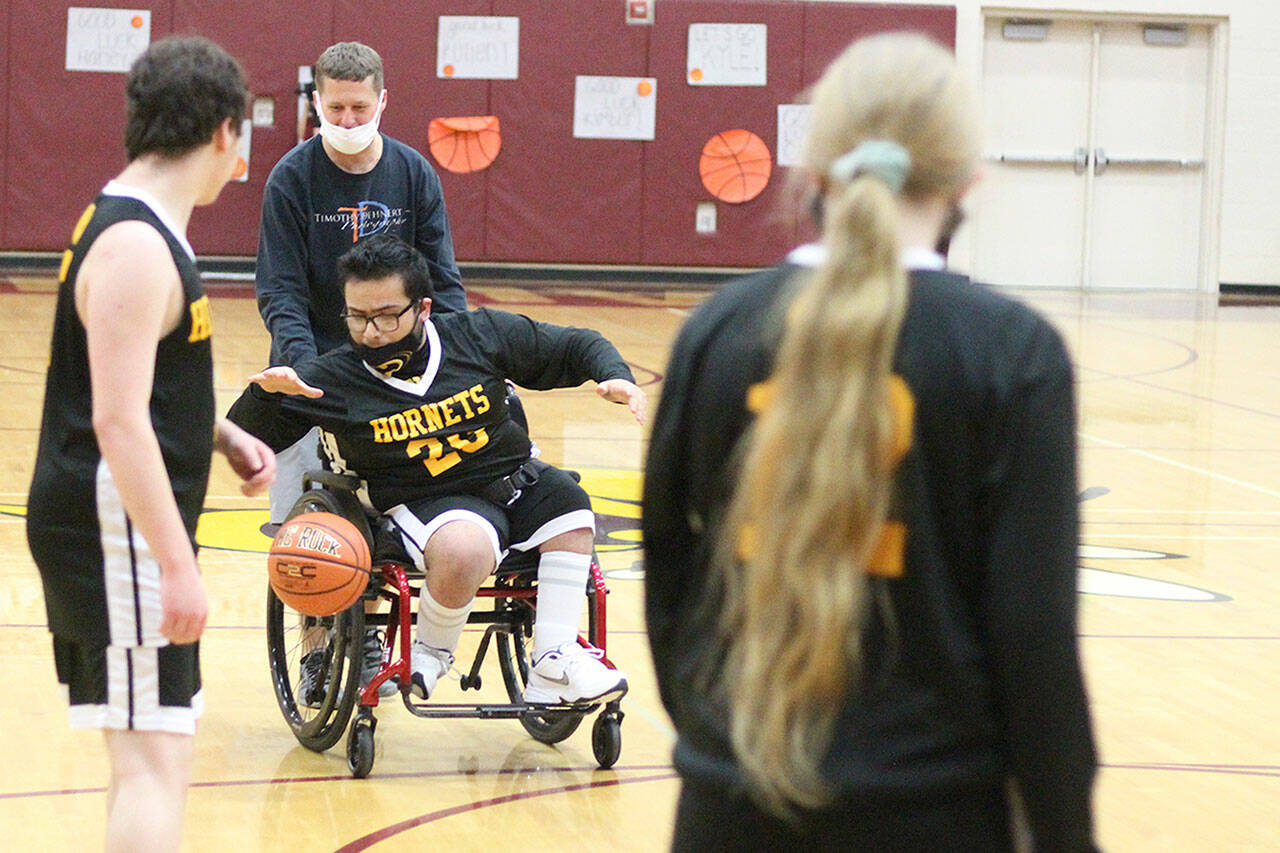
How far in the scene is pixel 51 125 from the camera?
13.3 meters

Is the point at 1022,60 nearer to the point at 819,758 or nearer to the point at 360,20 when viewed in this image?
the point at 360,20

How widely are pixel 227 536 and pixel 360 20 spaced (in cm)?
922

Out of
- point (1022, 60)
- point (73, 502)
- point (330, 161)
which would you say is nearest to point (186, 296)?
point (73, 502)

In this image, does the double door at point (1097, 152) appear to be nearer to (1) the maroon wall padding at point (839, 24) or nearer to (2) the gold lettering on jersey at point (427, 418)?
(1) the maroon wall padding at point (839, 24)

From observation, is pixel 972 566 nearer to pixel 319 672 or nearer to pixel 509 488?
pixel 509 488

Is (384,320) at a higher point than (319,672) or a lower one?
higher

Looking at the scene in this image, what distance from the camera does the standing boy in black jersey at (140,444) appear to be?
191 cm

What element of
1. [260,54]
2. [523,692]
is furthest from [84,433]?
[260,54]

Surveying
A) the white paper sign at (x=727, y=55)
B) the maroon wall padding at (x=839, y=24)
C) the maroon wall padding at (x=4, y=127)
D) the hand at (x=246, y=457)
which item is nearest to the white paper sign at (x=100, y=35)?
the maroon wall padding at (x=4, y=127)

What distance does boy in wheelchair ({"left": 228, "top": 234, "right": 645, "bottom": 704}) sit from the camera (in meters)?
3.13

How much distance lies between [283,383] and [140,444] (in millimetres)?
1216

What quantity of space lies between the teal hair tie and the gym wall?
12218 millimetres

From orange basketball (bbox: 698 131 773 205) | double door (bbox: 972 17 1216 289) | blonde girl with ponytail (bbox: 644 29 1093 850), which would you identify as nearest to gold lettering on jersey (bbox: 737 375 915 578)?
blonde girl with ponytail (bbox: 644 29 1093 850)

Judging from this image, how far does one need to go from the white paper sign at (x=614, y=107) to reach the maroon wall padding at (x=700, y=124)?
0.10m
